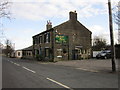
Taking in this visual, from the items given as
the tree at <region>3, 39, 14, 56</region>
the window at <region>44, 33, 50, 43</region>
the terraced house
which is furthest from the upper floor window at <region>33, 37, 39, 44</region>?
the tree at <region>3, 39, 14, 56</region>

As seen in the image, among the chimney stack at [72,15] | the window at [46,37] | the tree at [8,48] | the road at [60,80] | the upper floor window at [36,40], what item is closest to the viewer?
the road at [60,80]

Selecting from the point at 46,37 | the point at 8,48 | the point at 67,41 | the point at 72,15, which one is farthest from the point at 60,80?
the point at 8,48

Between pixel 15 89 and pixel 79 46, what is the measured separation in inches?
1237

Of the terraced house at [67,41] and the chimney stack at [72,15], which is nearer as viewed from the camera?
the terraced house at [67,41]

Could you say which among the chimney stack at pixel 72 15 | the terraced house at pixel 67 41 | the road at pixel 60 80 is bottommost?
the road at pixel 60 80

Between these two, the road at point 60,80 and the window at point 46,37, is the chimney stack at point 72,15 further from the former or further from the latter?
the road at point 60,80

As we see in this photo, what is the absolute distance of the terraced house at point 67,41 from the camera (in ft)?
115

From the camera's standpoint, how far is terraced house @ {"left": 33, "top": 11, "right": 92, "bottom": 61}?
35.0 m

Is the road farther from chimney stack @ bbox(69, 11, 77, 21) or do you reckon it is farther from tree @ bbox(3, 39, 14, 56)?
tree @ bbox(3, 39, 14, 56)

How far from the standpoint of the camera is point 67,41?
36.6 metres

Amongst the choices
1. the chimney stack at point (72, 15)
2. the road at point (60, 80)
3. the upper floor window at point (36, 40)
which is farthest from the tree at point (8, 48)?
the road at point (60, 80)

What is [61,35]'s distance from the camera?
117 feet

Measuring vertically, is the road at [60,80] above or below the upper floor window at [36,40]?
below

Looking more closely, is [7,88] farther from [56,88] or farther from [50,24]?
[50,24]
